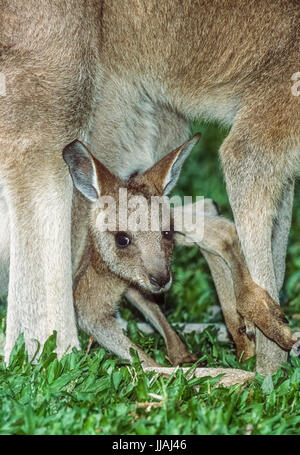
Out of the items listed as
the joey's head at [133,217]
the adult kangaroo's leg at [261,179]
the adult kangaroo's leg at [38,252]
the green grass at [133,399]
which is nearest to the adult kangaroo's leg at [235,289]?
the adult kangaroo's leg at [261,179]

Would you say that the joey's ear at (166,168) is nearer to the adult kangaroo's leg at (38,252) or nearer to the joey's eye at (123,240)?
the joey's eye at (123,240)

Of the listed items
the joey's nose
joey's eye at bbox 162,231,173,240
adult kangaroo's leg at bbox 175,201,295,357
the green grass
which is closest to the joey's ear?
joey's eye at bbox 162,231,173,240

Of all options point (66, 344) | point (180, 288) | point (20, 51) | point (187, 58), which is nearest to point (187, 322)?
point (180, 288)

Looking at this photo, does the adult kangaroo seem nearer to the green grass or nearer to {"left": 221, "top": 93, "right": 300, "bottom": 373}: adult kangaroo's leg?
{"left": 221, "top": 93, "right": 300, "bottom": 373}: adult kangaroo's leg

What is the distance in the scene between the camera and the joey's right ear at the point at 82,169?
121 inches

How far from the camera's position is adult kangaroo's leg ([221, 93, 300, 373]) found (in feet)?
10.3

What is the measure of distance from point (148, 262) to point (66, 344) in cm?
48

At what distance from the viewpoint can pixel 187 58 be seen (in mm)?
3277

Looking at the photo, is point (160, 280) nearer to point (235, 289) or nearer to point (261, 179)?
point (235, 289)

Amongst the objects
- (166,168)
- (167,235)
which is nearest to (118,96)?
(166,168)

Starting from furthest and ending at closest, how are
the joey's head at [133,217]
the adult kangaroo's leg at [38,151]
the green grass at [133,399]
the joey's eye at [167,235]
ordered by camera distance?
the joey's eye at [167,235], the joey's head at [133,217], the adult kangaroo's leg at [38,151], the green grass at [133,399]

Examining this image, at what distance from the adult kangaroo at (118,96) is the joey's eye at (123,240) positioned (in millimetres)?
284
